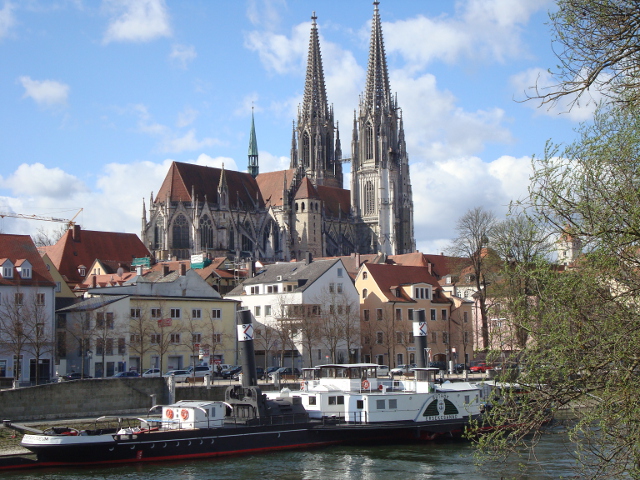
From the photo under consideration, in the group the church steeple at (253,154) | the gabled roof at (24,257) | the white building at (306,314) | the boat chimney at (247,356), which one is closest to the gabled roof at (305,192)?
the church steeple at (253,154)

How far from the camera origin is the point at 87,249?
90.7 m

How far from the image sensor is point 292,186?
14988 centimetres

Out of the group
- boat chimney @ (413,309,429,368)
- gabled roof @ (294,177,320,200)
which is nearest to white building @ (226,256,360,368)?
boat chimney @ (413,309,429,368)

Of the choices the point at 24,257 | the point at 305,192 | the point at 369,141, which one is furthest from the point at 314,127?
the point at 24,257

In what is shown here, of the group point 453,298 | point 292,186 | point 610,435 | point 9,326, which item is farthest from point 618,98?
point 292,186

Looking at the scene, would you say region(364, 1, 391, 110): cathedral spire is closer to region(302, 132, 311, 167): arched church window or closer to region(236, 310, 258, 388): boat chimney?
region(302, 132, 311, 167): arched church window

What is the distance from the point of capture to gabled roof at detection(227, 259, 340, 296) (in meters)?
65.4

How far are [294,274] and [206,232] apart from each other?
215 feet

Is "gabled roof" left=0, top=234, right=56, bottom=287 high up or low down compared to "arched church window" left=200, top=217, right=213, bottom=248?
down

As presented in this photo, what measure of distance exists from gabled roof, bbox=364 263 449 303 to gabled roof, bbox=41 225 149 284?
30394mm

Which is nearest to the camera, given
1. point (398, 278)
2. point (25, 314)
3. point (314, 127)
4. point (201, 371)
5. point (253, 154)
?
point (25, 314)

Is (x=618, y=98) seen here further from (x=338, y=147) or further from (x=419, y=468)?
(x=338, y=147)

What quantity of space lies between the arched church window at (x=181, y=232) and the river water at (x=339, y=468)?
93.9 m

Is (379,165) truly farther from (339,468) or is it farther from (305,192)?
(339,468)
